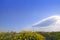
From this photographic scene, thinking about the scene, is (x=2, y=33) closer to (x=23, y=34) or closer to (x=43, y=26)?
(x=23, y=34)

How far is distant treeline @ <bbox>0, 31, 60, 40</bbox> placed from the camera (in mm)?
3914

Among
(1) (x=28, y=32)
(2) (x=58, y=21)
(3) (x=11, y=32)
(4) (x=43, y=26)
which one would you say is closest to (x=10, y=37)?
(3) (x=11, y=32)

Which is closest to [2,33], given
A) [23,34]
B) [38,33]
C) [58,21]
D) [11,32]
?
[11,32]

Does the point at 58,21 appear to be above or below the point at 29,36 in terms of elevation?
above

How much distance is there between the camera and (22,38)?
3941 millimetres

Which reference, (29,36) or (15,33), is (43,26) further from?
(15,33)

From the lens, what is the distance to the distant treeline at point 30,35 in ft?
12.8

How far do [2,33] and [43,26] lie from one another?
3.24ft

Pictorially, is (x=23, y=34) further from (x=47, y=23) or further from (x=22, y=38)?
(x=47, y=23)

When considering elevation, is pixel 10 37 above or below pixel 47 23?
below

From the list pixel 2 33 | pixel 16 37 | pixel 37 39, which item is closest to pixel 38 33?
pixel 37 39

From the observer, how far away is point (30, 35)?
13.0 feet

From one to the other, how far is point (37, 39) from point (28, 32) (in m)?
0.28

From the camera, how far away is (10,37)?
13.1 ft
